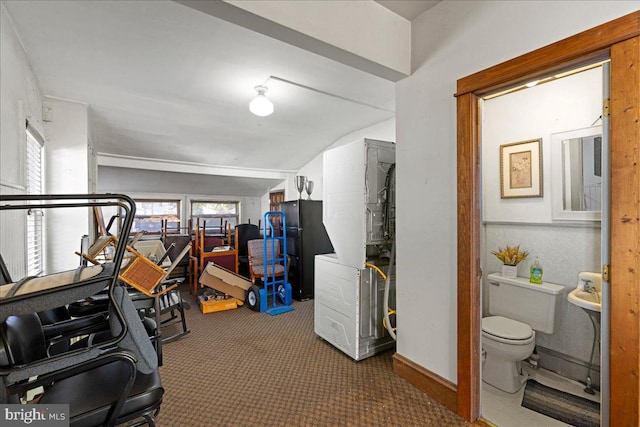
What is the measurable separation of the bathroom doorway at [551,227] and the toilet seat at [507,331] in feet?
0.09

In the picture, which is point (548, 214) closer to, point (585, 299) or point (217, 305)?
point (585, 299)

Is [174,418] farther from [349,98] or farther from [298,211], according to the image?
[349,98]

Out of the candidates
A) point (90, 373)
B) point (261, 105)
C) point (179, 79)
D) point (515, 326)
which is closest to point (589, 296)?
point (515, 326)

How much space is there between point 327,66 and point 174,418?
3.00 meters

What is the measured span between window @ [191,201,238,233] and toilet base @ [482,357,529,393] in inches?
243

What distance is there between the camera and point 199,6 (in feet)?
4.43

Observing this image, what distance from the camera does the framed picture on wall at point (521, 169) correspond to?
241cm

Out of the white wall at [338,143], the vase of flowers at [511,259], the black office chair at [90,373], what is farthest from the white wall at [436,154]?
the white wall at [338,143]

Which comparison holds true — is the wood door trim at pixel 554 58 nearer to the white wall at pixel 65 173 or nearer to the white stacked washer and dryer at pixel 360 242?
the white stacked washer and dryer at pixel 360 242

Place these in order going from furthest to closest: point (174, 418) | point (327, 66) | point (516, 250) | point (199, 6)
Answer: point (327, 66) < point (516, 250) < point (174, 418) < point (199, 6)

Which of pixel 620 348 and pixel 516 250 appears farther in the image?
pixel 516 250

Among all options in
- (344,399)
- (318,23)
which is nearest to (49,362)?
(344,399)

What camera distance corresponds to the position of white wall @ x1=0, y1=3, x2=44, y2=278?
1587mm

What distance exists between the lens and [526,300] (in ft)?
7.56
